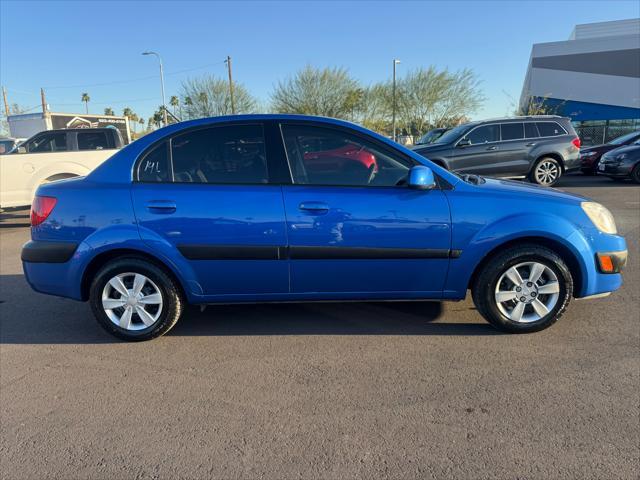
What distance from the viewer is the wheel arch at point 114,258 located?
334 cm

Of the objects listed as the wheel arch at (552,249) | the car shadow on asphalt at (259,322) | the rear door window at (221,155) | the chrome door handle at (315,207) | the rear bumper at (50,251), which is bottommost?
the car shadow on asphalt at (259,322)

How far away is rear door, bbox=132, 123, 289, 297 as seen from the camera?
10.6 feet

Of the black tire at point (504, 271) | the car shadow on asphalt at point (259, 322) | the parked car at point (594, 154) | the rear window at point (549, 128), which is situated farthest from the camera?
the parked car at point (594, 154)

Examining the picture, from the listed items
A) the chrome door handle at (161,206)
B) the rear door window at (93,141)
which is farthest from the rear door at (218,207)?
the rear door window at (93,141)

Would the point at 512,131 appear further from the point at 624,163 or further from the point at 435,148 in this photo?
the point at 624,163

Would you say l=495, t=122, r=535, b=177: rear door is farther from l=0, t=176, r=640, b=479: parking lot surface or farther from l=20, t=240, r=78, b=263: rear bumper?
l=20, t=240, r=78, b=263: rear bumper

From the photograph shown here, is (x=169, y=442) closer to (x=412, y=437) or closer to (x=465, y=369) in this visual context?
(x=412, y=437)

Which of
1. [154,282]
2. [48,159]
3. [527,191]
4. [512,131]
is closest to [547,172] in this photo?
[512,131]

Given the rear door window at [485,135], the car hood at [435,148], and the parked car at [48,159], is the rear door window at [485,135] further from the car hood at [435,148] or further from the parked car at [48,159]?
the parked car at [48,159]

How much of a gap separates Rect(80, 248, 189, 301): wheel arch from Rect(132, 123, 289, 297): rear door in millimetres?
162

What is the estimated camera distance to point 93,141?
9273 millimetres

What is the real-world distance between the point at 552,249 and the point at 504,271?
1.36ft

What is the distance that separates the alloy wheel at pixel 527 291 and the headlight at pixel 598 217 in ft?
1.74

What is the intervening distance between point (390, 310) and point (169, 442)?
2.22 meters
